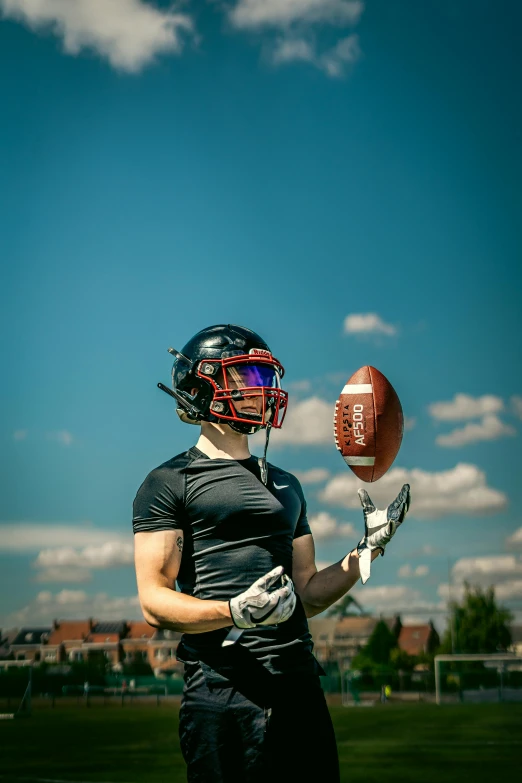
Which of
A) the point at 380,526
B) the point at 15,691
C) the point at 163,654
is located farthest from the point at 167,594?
the point at 163,654

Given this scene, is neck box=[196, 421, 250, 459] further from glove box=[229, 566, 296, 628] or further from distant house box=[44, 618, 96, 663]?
distant house box=[44, 618, 96, 663]

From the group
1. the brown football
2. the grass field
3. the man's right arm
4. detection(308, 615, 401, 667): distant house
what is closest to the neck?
the man's right arm

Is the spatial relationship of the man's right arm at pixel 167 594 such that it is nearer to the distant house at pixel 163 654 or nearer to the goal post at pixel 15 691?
the goal post at pixel 15 691

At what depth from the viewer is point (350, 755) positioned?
1168 cm

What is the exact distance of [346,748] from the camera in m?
12.6

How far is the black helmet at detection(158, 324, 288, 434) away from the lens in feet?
10.7

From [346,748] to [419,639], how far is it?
29.1m

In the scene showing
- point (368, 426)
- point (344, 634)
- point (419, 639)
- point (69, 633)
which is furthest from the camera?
point (69, 633)

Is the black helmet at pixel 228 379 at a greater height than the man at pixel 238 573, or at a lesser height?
greater

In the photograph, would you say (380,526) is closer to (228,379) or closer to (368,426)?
(368,426)

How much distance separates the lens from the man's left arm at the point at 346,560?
324 cm

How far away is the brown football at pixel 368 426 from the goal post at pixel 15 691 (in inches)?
721

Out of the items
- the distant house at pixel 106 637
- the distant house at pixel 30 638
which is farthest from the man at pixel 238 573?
the distant house at pixel 30 638

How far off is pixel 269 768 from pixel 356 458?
51.0 inches
